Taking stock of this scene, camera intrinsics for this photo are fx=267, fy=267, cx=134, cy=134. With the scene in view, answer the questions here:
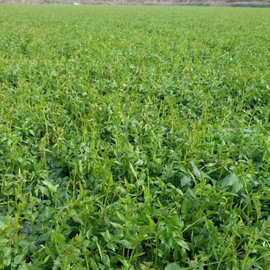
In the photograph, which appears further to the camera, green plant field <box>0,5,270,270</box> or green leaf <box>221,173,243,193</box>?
green leaf <box>221,173,243,193</box>

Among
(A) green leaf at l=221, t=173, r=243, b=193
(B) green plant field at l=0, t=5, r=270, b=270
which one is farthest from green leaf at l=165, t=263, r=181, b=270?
(A) green leaf at l=221, t=173, r=243, b=193

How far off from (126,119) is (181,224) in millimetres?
1599

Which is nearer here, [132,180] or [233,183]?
[233,183]

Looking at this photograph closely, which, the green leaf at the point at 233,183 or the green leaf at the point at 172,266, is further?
the green leaf at the point at 233,183

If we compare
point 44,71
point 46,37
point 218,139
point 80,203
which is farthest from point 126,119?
point 46,37

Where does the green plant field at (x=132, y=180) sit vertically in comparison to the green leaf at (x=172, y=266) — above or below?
above

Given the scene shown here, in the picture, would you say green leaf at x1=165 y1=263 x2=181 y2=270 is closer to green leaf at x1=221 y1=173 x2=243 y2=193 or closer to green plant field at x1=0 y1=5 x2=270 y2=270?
green plant field at x1=0 y1=5 x2=270 y2=270

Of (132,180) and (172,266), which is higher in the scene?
(132,180)

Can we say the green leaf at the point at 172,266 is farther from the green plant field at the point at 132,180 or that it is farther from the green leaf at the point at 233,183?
the green leaf at the point at 233,183

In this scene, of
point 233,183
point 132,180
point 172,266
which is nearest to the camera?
point 172,266

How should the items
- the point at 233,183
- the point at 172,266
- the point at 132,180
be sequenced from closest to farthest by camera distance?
the point at 172,266 < the point at 233,183 < the point at 132,180

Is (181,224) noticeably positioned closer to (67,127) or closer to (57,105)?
(67,127)

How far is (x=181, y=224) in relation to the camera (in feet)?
5.82

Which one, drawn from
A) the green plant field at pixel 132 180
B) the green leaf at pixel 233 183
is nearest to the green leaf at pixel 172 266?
the green plant field at pixel 132 180
